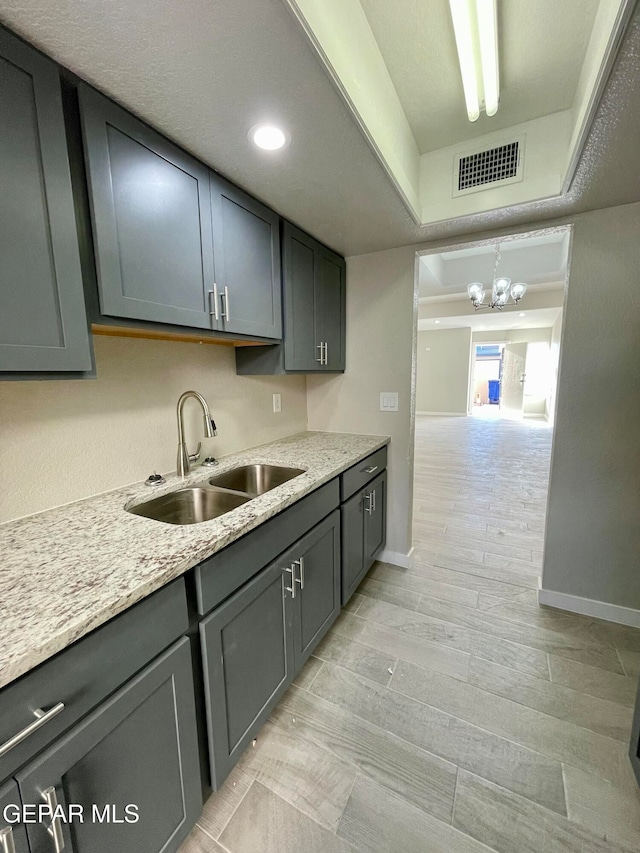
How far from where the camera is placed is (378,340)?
95.3 inches

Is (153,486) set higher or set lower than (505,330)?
lower

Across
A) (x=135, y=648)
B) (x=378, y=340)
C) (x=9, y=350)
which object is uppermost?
(x=378, y=340)

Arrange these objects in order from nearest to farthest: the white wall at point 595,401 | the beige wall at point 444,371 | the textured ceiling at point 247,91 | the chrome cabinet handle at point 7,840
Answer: the chrome cabinet handle at point 7,840 < the textured ceiling at point 247,91 < the white wall at point 595,401 < the beige wall at point 444,371

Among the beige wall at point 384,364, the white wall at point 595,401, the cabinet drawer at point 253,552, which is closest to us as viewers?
the cabinet drawer at point 253,552

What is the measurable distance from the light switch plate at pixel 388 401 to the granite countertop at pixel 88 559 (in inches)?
43.9

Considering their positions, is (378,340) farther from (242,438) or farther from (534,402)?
(534,402)

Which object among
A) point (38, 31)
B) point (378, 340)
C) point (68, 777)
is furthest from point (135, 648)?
point (378, 340)

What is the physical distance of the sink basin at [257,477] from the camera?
1.82 m

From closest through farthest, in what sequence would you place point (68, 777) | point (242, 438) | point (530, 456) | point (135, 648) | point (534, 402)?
1. point (68, 777)
2. point (135, 648)
3. point (242, 438)
4. point (530, 456)
5. point (534, 402)

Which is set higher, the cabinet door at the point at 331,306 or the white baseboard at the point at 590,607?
the cabinet door at the point at 331,306

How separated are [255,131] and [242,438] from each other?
1475 millimetres

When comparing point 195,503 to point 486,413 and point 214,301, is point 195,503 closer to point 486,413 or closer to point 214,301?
point 214,301

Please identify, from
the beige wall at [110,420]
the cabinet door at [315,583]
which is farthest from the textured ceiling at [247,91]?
the cabinet door at [315,583]

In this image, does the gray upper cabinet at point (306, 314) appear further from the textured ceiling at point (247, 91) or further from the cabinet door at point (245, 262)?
the textured ceiling at point (247, 91)
